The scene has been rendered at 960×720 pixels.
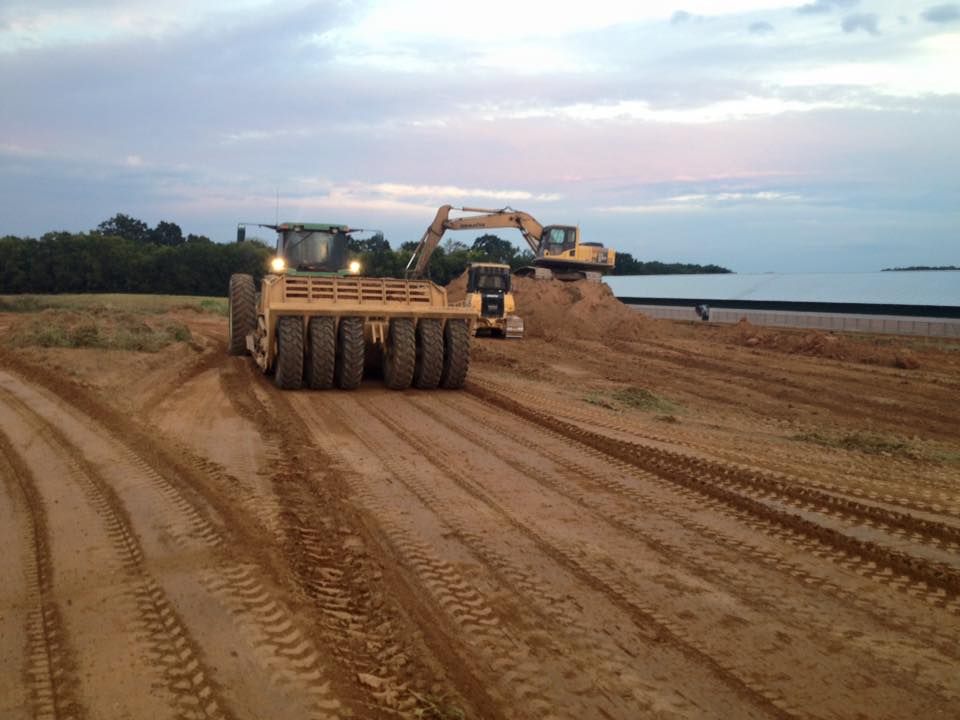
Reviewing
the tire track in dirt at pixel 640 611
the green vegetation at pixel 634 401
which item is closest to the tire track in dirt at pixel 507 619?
the tire track in dirt at pixel 640 611

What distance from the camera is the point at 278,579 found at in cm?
507

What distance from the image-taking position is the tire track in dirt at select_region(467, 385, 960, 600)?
5668mm

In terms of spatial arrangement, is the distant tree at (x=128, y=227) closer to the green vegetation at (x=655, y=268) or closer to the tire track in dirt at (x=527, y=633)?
the green vegetation at (x=655, y=268)

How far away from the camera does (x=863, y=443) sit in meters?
10.6

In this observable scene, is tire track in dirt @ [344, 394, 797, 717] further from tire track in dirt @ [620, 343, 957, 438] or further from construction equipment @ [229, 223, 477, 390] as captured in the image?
tire track in dirt @ [620, 343, 957, 438]

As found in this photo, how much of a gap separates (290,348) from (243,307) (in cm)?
439

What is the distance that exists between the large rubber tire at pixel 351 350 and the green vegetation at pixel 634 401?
12.1 ft

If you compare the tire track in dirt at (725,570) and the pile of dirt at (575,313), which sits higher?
the pile of dirt at (575,313)

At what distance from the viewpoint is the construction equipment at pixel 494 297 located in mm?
25438

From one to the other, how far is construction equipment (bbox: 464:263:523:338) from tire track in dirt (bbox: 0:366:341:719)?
60.9 feet

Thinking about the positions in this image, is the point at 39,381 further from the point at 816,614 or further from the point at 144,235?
the point at 144,235

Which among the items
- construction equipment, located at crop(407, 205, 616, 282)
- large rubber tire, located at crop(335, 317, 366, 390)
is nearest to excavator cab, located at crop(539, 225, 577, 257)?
construction equipment, located at crop(407, 205, 616, 282)

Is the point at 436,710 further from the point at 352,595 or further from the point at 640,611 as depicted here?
the point at 640,611

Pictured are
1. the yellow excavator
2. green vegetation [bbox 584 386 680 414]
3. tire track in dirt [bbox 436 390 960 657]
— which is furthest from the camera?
the yellow excavator
